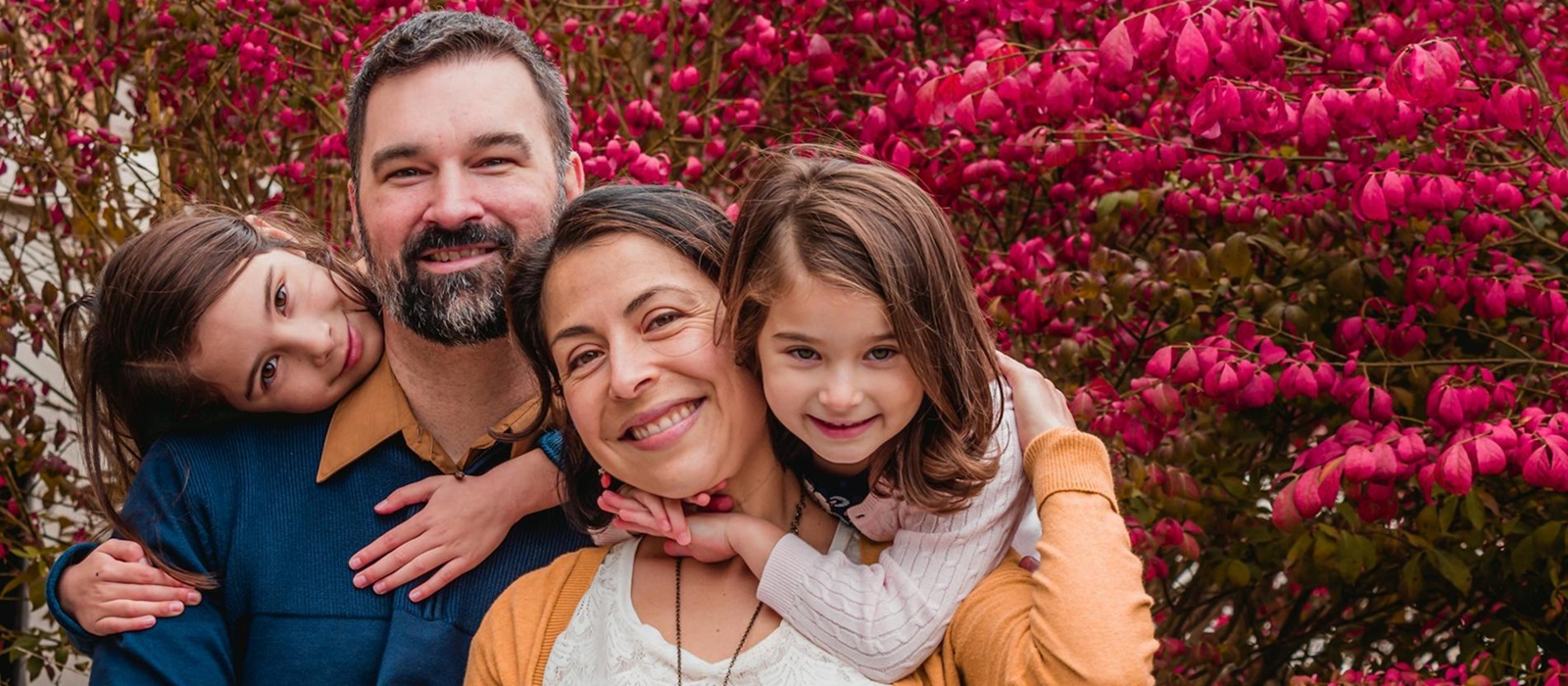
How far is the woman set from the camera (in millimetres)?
2045

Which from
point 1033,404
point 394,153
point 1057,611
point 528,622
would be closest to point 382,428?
point 394,153

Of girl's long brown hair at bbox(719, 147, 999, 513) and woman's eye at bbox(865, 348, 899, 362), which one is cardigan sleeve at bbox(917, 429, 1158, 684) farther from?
woman's eye at bbox(865, 348, 899, 362)

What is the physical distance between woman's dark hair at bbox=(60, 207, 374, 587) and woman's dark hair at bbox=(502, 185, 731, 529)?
0.61 metres

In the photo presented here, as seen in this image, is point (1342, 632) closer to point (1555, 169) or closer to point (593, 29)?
point (1555, 169)

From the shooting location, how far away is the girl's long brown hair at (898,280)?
208cm

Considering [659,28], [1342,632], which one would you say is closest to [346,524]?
[659,28]

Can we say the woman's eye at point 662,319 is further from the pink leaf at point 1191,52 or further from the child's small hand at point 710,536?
the pink leaf at point 1191,52

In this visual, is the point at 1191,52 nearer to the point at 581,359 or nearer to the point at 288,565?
the point at 581,359

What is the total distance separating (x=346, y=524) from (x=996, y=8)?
2.18 m

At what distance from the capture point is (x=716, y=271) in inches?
89.0

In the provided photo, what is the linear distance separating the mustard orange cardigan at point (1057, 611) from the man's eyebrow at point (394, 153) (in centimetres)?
89

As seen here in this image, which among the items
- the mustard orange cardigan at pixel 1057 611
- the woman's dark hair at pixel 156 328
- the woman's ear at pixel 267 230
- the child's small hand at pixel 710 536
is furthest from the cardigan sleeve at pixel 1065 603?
the woman's ear at pixel 267 230

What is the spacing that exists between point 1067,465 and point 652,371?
1.95 feet

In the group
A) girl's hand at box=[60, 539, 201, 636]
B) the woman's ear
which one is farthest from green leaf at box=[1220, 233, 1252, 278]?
girl's hand at box=[60, 539, 201, 636]
